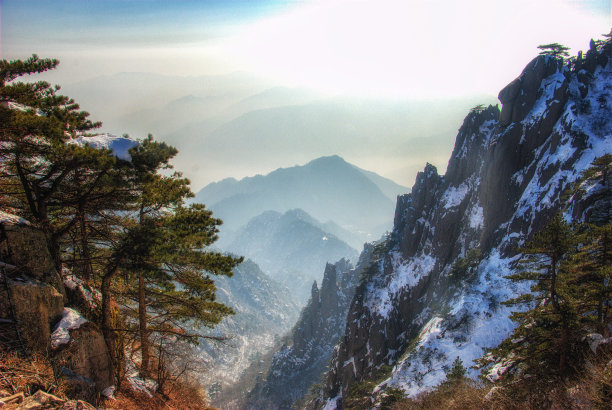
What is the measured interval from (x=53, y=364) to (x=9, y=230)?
548 centimetres

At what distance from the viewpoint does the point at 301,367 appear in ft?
616

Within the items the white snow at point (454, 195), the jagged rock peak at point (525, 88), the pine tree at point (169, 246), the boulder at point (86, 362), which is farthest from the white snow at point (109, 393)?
the white snow at point (454, 195)

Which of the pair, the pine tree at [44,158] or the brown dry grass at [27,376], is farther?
the pine tree at [44,158]

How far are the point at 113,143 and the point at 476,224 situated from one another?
2882 inches

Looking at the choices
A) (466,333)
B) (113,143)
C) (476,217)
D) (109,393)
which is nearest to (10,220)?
(113,143)

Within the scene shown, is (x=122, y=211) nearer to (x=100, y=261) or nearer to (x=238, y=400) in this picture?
(x=100, y=261)

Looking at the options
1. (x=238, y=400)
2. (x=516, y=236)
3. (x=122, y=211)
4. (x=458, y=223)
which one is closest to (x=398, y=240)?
(x=458, y=223)

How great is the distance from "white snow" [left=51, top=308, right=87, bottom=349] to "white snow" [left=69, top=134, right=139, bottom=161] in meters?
7.05

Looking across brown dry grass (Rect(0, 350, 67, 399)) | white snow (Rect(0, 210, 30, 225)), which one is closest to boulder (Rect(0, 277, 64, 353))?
brown dry grass (Rect(0, 350, 67, 399))

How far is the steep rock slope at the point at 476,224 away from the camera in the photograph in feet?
161

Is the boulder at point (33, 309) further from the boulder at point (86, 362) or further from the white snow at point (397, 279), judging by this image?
the white snow at point (397, 279)

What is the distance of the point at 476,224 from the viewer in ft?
233

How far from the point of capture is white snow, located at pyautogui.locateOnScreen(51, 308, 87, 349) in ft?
41.6

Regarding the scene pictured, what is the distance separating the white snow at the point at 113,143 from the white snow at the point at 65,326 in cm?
705
